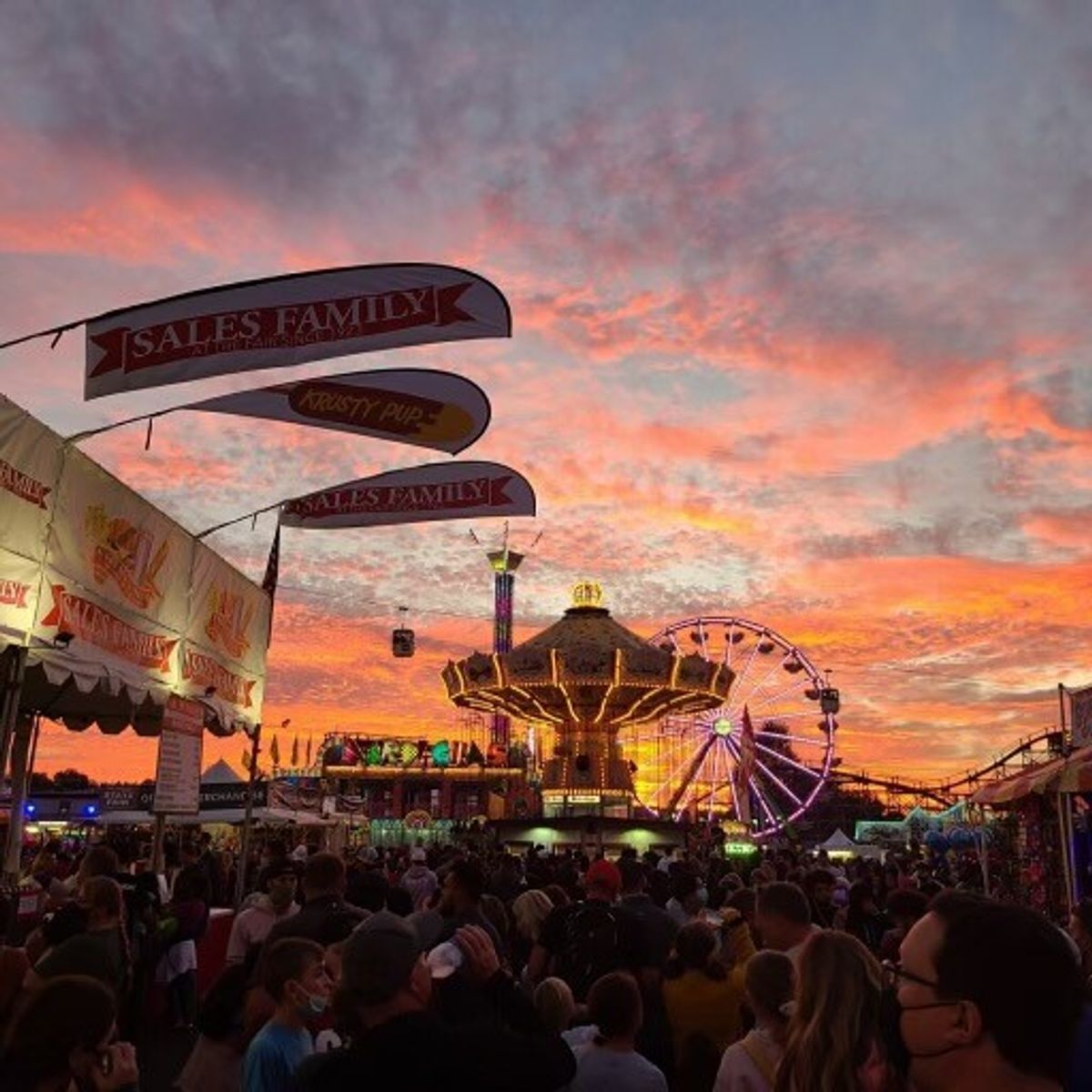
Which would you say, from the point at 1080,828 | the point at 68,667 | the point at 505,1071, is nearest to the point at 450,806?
the point at 1080,828

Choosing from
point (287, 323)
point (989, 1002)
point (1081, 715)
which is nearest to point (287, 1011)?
point (989, 1002)

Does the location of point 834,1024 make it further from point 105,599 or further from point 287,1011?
point 105,599

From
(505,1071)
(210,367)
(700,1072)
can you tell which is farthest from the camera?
(210,367)

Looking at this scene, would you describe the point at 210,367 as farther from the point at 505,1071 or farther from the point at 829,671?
the point at 829,671

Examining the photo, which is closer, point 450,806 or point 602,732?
point 602,732

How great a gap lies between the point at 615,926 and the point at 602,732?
37452 millimetres

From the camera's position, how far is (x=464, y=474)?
12.5 meters

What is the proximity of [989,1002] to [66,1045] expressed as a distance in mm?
2381

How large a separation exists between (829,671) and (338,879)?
43225mm

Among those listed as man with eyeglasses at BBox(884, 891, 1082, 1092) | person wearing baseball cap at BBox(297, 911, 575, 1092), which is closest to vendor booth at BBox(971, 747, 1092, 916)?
person wearing baseball cap at BBox(297, 911, 575, 1092)

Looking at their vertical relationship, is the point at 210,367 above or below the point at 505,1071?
above

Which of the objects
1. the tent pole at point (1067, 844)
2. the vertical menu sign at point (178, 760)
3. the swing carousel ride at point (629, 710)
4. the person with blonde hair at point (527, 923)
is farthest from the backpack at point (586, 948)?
the swing carousel ride at point (629, 710)

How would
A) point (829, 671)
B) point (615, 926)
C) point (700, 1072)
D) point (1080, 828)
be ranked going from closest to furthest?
point (700, 1072)
point (615, 926)
point (1080, 828)
point (829, 671)

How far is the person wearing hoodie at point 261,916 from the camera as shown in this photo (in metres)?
7.07
